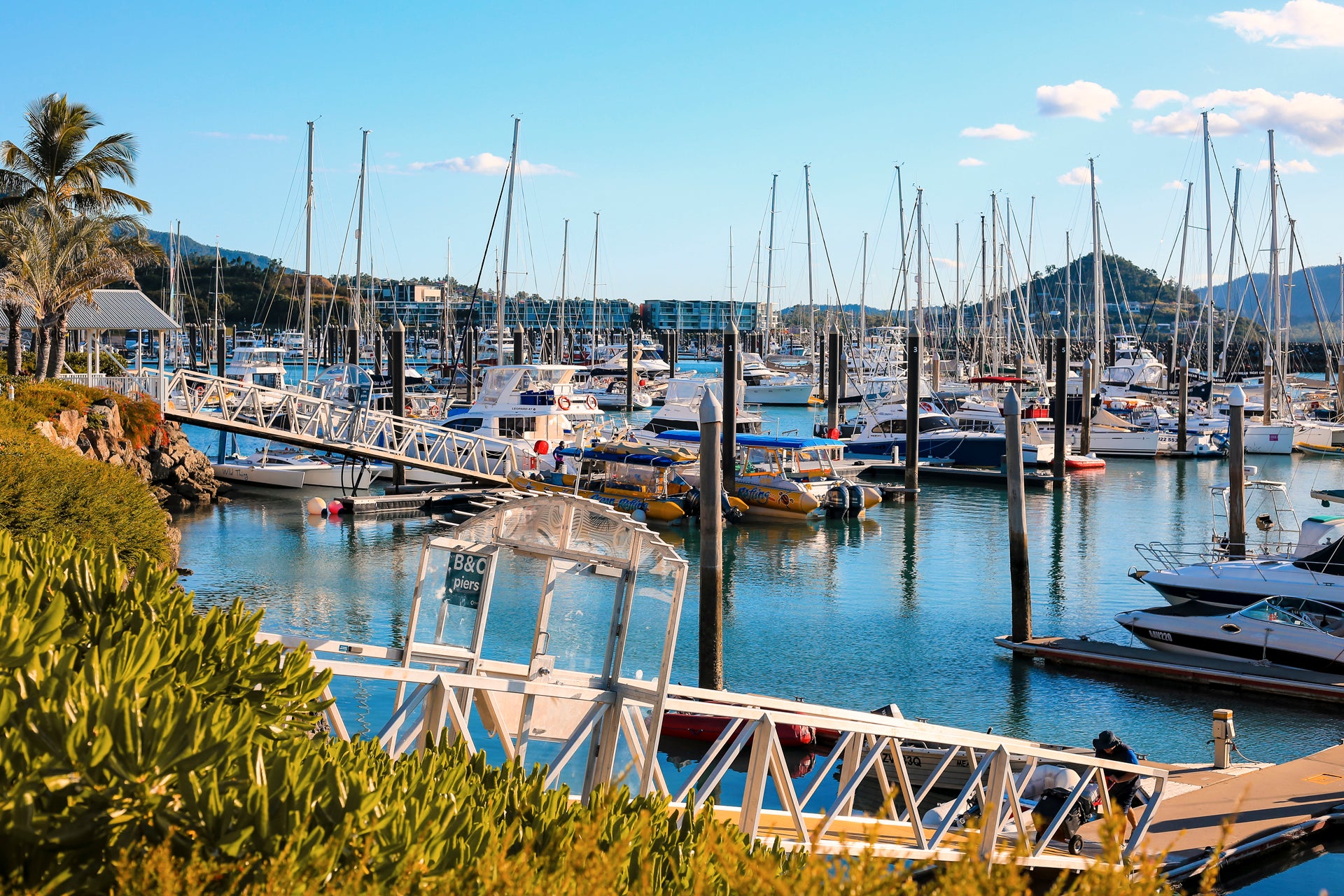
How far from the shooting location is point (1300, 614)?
20.7 m

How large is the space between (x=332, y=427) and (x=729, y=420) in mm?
12809

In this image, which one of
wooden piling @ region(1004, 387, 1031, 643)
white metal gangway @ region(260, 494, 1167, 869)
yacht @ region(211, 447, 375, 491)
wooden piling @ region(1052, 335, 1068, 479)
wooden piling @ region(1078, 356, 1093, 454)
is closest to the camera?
white metal gangway @ region(260, 494, 1167, 869)

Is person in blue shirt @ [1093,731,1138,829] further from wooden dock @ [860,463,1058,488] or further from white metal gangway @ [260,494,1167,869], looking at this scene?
wooden dock @ [860,463,1058,488]

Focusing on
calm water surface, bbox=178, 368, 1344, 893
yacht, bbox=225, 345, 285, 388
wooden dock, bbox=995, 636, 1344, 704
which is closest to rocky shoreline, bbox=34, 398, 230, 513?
calm water surface, bbox=178, 368, 1344, 893

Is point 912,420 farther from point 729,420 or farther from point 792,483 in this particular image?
point 729,420

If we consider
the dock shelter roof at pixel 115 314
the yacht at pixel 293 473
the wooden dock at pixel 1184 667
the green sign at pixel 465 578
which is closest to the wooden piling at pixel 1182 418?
the wooden dock at pixel 1184 667

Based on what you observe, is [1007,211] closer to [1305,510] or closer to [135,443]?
[1305,510]

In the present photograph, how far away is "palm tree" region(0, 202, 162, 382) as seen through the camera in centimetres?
3553

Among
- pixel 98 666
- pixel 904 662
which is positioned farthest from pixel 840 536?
pixel 98 666

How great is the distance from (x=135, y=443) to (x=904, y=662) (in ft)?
80.5

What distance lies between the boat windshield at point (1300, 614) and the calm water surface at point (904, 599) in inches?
64.8

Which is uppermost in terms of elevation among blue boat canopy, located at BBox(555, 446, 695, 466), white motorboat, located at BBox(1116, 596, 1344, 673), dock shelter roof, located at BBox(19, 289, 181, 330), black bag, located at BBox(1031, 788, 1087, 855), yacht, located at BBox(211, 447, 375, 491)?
dock shelter roof, located at BBox(19, 289, 181, 330)

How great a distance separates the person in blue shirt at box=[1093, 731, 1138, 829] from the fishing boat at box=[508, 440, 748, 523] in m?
22.8

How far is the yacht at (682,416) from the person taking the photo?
48.2 m
